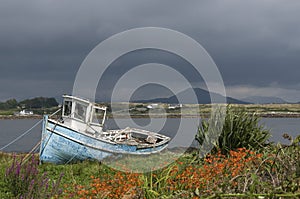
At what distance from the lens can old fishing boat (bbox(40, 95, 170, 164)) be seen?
1402 cm

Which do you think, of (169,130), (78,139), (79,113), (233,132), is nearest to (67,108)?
(79,113)

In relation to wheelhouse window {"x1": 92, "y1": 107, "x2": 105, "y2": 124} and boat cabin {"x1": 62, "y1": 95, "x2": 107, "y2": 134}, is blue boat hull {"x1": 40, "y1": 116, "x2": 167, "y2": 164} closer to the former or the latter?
boat cabin {"x1": 62, "y1": 95, "x2": 107, "y2": 134}

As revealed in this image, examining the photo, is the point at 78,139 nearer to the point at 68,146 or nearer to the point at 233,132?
the point at 68,146

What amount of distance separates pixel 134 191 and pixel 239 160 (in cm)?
331

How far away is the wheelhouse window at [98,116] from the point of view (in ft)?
51.6

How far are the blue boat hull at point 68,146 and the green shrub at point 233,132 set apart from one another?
12.6ft

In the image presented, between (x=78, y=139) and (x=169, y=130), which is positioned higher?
(x=78, y=139)

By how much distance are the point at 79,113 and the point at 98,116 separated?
85 centimetres

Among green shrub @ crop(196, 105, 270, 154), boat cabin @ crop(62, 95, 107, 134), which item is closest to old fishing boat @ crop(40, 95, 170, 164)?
boat cabin @ crop(62, 95, 107, 134)

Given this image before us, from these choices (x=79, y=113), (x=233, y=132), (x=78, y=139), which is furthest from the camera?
(x=79, y=113)

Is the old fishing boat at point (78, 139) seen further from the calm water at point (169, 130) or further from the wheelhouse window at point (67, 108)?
the calm water at point (169, 130)

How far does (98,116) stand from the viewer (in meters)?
15.9

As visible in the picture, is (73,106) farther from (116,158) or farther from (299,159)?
(299,159)

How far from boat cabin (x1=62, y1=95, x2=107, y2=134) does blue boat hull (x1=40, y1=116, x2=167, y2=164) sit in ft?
3.76
